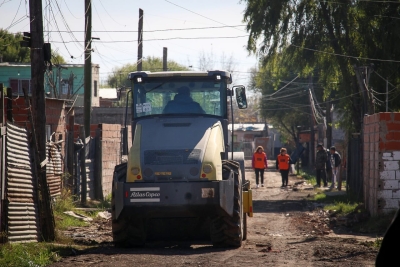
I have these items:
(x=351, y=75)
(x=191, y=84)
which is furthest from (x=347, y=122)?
(x=191, y=84)

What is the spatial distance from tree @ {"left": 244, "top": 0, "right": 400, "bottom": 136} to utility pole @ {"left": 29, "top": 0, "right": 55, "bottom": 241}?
46.1ft

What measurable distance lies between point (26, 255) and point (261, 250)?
3.84m

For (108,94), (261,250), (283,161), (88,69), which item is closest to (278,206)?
(88,69)

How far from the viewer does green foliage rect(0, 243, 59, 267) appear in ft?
31.2

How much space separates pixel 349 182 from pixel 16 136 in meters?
14.2

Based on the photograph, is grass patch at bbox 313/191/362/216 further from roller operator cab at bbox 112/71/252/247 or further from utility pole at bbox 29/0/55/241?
utility pole at bbox 29/0/55/241

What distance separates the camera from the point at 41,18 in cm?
1302

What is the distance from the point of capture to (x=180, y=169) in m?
11.8

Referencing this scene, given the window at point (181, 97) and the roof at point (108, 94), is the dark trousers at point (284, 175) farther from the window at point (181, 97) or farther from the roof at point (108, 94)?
the roof at point (108, 94)

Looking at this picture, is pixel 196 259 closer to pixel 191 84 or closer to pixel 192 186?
pixel 192 186

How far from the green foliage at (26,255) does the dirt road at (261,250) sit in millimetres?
249

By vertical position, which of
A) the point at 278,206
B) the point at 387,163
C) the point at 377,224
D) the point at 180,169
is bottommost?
the point at 278,206

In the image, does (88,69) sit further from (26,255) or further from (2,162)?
(26,255)

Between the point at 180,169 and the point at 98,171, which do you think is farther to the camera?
the point at 98,171
